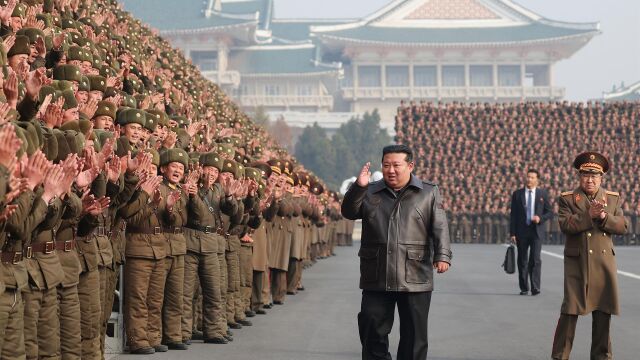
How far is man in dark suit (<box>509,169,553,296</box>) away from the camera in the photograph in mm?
15938

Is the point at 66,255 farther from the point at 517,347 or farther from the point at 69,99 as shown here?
the point at 517,347

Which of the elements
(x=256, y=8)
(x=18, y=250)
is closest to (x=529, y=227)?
(x=18, y=250)

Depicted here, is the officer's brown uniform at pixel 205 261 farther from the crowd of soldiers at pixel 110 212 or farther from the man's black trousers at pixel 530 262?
the man's black trousers at pixel 530 262

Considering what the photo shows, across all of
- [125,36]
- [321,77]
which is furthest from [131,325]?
[321,77]

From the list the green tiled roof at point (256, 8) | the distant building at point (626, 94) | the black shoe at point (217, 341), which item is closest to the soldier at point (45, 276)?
the black shoe at point (217, 341)

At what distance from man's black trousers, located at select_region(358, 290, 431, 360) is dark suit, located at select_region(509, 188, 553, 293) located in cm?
863

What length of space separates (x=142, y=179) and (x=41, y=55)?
214cm

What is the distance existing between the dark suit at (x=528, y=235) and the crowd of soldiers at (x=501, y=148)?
21.1 m

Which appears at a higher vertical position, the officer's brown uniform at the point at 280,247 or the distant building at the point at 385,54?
the distant building at the point at 385,54

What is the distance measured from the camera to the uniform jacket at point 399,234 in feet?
24.2

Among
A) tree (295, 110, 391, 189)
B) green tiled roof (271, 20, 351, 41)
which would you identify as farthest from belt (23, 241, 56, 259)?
green tiled roof (271, 20, 351, 41)

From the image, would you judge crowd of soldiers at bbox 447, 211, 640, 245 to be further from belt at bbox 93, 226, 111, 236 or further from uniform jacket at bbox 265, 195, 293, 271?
belt at bbox 93, 226, 111, 236

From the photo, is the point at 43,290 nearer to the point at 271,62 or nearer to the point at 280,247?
the point at 280,247

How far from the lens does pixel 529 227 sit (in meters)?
16.3
